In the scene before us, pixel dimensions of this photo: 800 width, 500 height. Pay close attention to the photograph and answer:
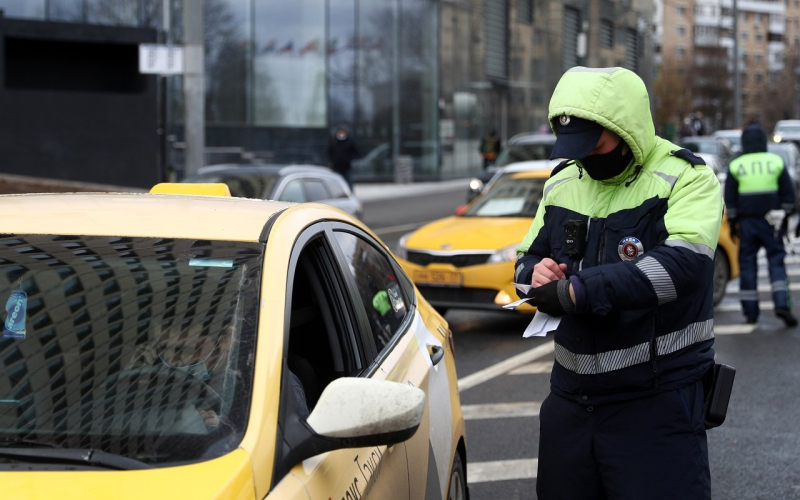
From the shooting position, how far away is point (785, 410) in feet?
23.9

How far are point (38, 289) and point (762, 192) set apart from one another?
8330mm

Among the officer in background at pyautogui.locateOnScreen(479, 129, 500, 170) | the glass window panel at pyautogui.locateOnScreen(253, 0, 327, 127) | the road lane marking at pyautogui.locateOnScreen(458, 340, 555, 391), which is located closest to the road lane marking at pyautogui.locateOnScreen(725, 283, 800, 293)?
the road lane marking at pyautogui.locateOnScreen(458, 340, 555, 391)

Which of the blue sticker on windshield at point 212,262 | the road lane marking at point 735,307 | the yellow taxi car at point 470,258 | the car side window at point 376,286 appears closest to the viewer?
the blue sticker on windshield at point 212,262

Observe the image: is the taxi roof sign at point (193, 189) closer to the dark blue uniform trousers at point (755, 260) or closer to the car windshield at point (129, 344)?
Result: the car windshield at point (129, 344)

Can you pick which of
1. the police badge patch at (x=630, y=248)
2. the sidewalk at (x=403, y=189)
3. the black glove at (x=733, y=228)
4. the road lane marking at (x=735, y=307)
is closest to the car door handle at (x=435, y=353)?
the police badge patch at (x=630, y=248)

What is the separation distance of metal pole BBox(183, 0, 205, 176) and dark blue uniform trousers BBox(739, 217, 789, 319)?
8674mm

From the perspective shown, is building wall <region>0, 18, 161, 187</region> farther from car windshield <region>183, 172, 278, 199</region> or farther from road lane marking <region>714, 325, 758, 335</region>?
road lane marking <region>714, 325, 758, 335</region>

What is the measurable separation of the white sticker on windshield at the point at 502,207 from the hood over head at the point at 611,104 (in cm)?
787

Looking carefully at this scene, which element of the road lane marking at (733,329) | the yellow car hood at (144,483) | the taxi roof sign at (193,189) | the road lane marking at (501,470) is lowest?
the road lane marking at (501,470)

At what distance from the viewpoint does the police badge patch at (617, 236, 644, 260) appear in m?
3.30

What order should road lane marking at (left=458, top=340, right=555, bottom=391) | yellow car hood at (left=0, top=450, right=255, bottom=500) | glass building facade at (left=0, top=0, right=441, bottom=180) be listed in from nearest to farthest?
1. yellow car hood at (left=0, top=450, right=255, bottom=500)
2. road lane marking at (left=458, top=340, right=555, bottom=391)
3. glass building facade at (left=0, top=0, right=441, bottom=180)

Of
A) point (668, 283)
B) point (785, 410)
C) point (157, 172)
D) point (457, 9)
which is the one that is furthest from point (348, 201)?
point (457, 9)

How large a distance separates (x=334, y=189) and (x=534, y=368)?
237 inches

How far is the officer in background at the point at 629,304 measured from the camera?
3.25 metres
